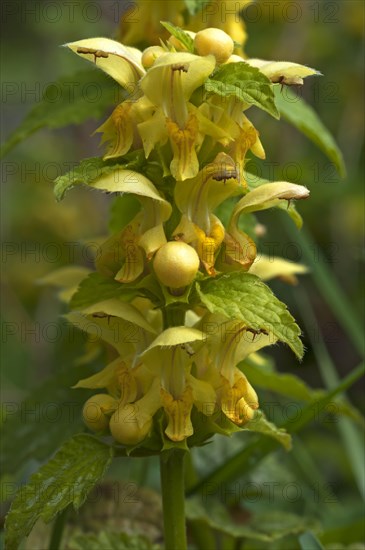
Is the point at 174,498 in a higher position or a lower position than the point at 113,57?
lower

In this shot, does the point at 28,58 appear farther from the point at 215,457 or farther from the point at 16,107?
the point at 215,457

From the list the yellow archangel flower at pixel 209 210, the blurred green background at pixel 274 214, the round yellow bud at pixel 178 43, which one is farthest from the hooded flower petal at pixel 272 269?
the blurred green background at pixel 274 214

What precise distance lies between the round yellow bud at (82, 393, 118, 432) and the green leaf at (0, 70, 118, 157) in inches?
16.3

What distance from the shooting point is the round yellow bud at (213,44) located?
0.97 meters

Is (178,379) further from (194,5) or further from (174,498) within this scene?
(194,5)

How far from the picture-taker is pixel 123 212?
1.28 m

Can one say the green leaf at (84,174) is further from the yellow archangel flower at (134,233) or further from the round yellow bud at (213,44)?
the round yellow bud at (213,44)

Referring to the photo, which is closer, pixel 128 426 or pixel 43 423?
pixel 128 426

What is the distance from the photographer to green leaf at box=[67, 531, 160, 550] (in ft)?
3.79

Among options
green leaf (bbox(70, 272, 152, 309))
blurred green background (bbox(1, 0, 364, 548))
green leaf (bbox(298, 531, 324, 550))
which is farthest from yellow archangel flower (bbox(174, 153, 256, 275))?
blurred green background (bbox(1, 0, 364, 548))

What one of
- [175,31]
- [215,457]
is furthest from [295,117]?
[215,457]

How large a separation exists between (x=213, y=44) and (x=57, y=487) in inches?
20.6

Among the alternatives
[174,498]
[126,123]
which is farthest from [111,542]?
[126,123]

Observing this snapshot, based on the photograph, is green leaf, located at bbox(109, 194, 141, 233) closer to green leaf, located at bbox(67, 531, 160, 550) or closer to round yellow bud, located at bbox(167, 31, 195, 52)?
round yellow bud, located at bbox(167, 31, 195, 52)
